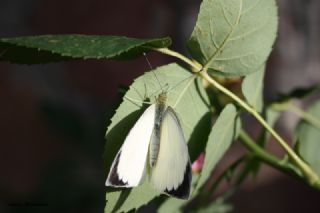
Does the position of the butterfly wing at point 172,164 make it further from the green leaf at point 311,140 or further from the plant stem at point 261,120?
the green leaf at point 311,140

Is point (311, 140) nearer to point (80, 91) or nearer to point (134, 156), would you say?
point (134, 156)

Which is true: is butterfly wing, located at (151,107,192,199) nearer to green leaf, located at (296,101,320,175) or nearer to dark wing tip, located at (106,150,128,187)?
dark wing tip, located at (106,150,128,187)

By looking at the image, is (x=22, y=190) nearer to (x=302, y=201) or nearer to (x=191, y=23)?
(x=191, y=23)

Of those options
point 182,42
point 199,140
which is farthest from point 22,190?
point 199,140

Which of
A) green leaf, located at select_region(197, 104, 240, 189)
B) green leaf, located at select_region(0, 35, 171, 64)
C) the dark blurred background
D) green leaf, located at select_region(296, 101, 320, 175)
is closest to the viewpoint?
green leaf, located at select_region(0, 35, 171, 64)

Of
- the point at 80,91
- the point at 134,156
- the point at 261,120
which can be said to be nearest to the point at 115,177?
the point at 134,156

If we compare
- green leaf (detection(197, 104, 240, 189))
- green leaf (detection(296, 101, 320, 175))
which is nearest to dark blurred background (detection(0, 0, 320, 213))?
green leaf (detection(296, 101, 320, 175))

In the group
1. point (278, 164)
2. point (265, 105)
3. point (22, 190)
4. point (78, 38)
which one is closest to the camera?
point (78, 38)
